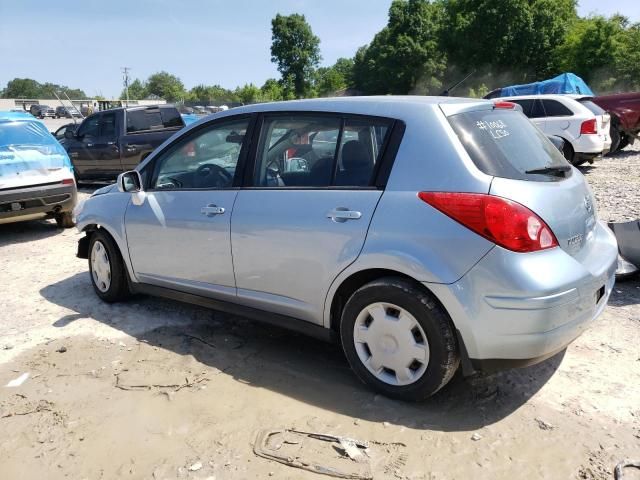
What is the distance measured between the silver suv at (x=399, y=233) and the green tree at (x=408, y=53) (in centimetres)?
5510

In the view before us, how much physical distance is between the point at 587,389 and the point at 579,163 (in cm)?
1103

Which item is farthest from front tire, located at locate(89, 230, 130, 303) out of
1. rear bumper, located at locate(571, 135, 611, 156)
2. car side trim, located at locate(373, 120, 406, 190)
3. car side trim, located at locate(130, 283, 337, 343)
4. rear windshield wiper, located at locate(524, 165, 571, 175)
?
rear bumper, located at locate(571, 135, 611, 156)

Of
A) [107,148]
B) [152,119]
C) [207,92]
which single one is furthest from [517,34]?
[207,92]

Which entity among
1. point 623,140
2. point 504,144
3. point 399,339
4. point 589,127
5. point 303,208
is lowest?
point 399,339

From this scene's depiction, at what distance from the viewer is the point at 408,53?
Result: 58.1 metres

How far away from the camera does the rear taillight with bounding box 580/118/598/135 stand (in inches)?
451

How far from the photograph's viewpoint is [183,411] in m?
3.18

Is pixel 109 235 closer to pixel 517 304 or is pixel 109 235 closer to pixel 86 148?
pixel 517 304

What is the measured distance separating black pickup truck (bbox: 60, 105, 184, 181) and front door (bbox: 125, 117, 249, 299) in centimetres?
783

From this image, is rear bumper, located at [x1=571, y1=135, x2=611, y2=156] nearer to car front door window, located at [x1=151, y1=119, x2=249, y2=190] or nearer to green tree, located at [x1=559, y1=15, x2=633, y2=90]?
car front door window, located at [x1=151, y1=119, x2=249, y2=190]

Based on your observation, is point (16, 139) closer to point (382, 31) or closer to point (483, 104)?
point (483, 104)

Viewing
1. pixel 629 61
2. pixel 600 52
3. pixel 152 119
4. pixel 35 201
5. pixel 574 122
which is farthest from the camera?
pixel 600 52

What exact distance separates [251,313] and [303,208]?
2.97 ft

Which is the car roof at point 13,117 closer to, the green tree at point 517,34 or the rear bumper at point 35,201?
the rear bumper at point 35,201
